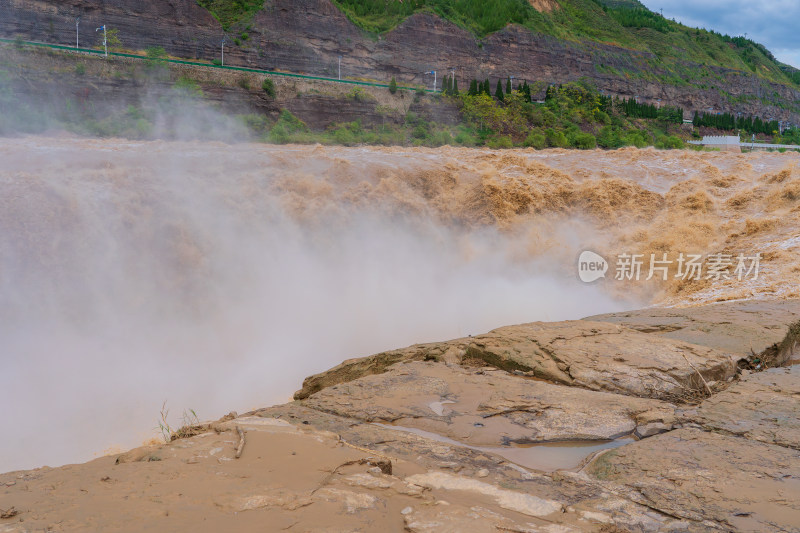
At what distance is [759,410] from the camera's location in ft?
12.0

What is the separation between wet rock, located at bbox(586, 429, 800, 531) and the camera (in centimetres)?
247

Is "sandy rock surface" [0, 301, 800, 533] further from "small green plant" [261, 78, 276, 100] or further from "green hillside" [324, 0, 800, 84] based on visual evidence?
"green hillside" [324, 0, 800, 84]

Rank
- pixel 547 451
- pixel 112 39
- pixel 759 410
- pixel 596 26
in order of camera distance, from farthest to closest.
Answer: pixel 596 26
pixel 112 39
pixel 759 410
pixel 547 451

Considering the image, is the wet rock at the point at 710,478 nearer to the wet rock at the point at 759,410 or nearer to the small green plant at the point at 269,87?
the wet rock at the point at 759,410

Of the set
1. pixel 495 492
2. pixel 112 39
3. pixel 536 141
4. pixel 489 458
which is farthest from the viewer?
pixel 112 39

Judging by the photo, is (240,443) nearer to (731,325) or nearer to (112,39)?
(731,325)

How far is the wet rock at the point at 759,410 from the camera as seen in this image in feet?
10.9

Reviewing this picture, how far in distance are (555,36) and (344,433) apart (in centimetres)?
6228

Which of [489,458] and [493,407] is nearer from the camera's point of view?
[489,458]

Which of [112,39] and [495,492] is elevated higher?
[112,39]

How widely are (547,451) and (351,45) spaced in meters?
49.1

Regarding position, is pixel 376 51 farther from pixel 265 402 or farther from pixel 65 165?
pixel 265 402

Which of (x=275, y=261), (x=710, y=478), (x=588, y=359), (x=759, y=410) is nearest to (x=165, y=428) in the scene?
(x=588, y=359)

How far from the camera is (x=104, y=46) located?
1431 inches
